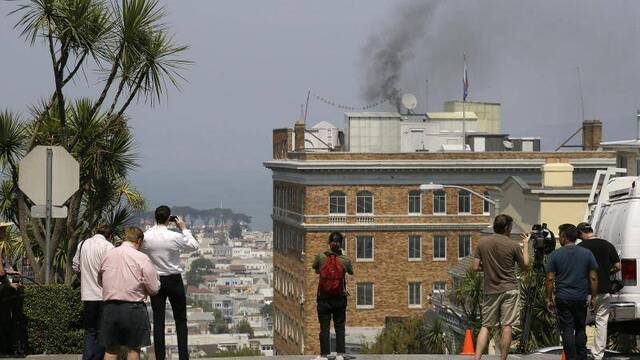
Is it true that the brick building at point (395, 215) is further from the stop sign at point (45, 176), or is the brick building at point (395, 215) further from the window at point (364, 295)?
the stop sign at point (45, 176)

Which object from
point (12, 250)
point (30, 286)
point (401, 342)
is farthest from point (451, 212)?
point (30, 286)

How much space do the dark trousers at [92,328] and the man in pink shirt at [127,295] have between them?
4.30ft

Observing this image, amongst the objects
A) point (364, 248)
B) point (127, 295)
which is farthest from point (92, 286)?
point (364, 248)

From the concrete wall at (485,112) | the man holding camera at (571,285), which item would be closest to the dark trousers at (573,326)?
the man holding camera at (571,285)

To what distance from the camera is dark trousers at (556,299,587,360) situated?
57.5 feet

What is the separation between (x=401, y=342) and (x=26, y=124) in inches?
1651

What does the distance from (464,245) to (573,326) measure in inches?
3194

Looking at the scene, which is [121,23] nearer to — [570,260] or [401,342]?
[570,260]

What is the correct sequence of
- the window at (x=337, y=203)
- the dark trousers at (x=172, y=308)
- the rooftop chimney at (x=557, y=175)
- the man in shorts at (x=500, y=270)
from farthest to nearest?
the window at (x=337, y=203)
the rooftop chimney at (x=557, y=175)
the man in shorts at (x=500, y=270)
the dark trousers at (x=172, y=308)

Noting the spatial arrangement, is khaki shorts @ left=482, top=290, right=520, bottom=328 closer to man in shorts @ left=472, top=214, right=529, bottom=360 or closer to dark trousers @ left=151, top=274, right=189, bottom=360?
man in shorts @ left=472, top=214, right=529, bottom=360

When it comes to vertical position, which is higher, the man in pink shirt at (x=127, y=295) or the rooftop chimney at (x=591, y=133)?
the rooftop chimney at (x=591, y=133)

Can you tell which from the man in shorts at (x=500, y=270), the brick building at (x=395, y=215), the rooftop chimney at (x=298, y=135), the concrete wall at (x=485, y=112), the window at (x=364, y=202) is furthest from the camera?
the concrete wall at (x=485, y=112)

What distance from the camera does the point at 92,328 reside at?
1648cm

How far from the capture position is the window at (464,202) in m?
98.2
